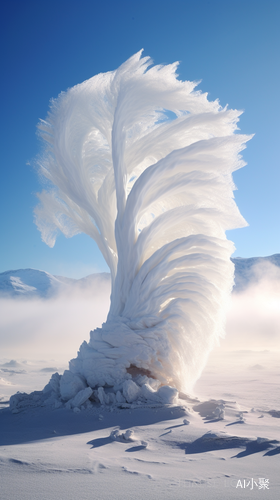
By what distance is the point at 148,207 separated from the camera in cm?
932

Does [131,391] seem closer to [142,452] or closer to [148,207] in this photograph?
[142,452]

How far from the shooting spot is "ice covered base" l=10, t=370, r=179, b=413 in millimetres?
6816

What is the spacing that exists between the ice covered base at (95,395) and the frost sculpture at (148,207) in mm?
53

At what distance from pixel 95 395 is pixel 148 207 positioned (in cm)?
507

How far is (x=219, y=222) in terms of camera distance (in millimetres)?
9508

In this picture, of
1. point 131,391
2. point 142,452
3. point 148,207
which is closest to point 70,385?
point 131,391

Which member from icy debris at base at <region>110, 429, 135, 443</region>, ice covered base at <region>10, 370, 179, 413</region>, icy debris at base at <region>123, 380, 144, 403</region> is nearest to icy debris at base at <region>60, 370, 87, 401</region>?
ice covered base at <region>10, 370, 179, 413</region>

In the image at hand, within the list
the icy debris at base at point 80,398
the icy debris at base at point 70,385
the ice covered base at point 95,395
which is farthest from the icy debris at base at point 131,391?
the icy debris at base at point 70,385

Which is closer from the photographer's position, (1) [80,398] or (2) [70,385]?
(1) [80,398]

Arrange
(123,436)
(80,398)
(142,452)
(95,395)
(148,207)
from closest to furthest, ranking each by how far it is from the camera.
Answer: (142,452) → (123,436) → (80,398) → (95,395) → (148,207)

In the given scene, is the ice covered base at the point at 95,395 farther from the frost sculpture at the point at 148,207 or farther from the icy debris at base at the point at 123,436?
the icy debris at base at the point at 123,436

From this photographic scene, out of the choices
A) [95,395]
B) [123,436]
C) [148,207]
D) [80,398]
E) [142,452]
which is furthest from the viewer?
[148,207]

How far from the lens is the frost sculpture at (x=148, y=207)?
793 cm

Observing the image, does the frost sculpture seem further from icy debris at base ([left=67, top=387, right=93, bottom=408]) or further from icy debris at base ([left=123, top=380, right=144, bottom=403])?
icy debris at base ([left=67, top=387, right=93, bottom=408])
